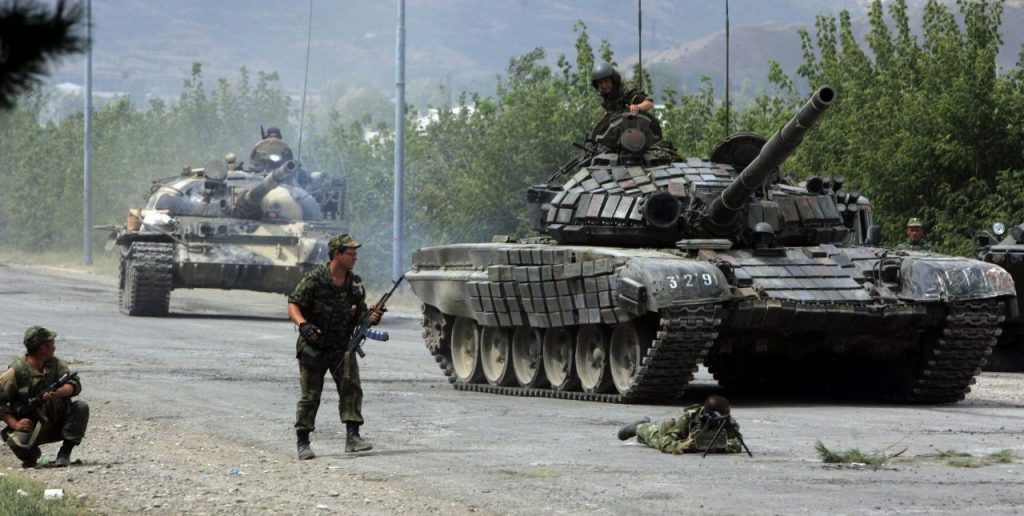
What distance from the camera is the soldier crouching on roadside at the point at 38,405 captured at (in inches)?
508

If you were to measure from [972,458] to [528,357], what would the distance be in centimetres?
748

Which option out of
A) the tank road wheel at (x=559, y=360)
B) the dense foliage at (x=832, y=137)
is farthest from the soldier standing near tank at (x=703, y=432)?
the dense foliage at (x=832, y=137)

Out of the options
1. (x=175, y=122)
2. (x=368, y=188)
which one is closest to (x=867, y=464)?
(x=368, y=188)

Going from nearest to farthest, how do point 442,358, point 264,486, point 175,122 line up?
point 264,486 → point 442,358 → point 175,122

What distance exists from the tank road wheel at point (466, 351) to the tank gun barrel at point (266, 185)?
39.8 ft

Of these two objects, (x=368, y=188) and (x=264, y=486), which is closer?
(x=264, y=486)

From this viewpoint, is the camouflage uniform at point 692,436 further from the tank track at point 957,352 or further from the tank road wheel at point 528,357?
the tank road wheel at point 528,357

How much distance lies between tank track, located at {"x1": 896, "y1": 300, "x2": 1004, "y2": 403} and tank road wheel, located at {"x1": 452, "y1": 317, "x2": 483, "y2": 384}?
459 cm

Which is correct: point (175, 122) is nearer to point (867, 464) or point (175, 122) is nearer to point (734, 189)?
point (734, 189)

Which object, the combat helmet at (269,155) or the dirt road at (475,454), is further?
the combat helmet at (269,155)

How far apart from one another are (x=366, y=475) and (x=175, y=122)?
219 feet

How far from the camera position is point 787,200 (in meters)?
19.0

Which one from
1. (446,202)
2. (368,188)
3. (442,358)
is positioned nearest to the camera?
(442,358)

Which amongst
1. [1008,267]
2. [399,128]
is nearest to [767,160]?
[1008,267]
